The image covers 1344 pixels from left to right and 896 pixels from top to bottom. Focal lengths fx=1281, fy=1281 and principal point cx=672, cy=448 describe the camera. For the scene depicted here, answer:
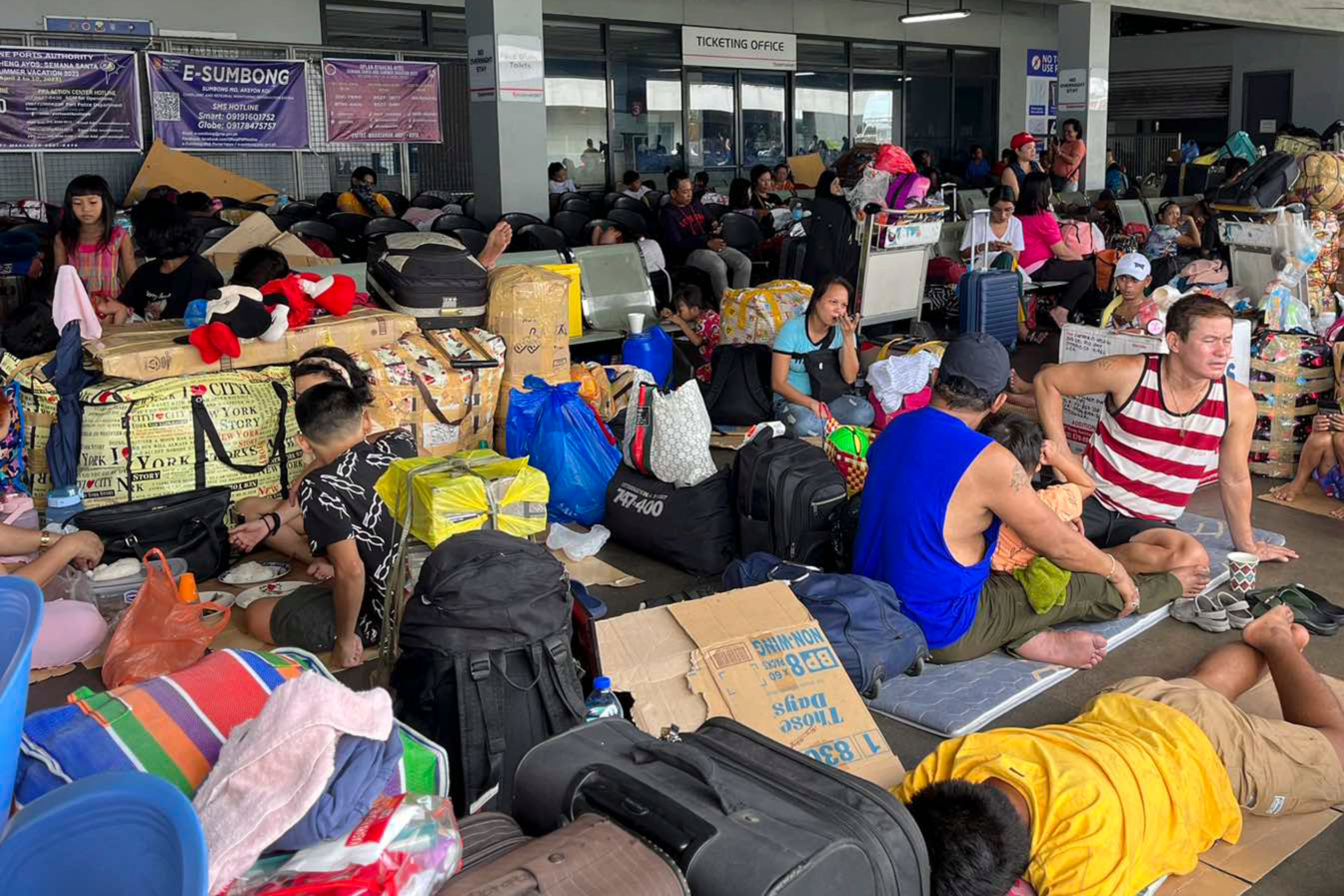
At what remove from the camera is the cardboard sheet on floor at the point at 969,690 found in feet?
12.1

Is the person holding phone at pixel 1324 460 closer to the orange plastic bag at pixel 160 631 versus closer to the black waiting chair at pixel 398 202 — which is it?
the orange plastic bag at pixel 160 631

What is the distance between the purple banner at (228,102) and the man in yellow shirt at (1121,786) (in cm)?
1047

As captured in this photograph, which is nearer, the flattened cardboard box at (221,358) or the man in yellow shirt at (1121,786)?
the man in yellow shirt at (1121,786)

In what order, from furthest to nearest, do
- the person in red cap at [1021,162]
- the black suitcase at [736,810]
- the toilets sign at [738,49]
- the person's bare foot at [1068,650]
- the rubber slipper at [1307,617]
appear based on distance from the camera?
the toilets sign at [738,49] < the person in red cap at [1021,162] < the rubber slipper at [1307,617] < the person's bare foot at [1068,650] < the black suitcase at [736,810]

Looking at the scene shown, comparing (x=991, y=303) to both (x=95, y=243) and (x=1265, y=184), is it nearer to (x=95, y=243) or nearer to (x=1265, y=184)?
(x=1265, y=184)

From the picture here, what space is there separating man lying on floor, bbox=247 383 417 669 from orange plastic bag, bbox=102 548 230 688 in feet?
1.05

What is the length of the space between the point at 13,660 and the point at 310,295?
485 centimetres

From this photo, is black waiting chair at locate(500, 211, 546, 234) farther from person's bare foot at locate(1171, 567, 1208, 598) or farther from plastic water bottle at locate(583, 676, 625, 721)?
plastic water bottle at locate(583, 676, 625, 721)

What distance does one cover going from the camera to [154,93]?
37.0 feet

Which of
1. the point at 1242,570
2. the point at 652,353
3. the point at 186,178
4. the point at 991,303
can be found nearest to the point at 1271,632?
the point at 1242,570

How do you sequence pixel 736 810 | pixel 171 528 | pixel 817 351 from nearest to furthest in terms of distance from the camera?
1. pixel 736 810
2. pixel 171 528
3. pixel 817 351

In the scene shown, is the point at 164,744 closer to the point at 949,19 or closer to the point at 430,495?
the point at 430,495

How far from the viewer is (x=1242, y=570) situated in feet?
14.8

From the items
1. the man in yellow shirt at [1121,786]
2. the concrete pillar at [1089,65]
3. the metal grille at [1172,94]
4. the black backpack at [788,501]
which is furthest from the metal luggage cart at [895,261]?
the metal grille at [1172,94]
